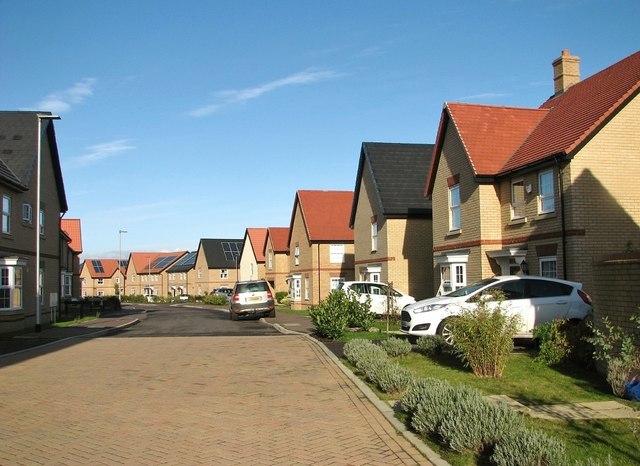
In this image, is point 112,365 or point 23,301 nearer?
point 112,365

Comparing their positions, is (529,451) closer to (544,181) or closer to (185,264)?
(544,181)

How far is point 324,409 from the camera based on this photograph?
8.38 meters

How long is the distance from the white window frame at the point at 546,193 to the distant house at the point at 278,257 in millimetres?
34928

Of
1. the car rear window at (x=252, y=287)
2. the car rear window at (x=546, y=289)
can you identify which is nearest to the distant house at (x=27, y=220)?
the car rear window at (x=252, y=287)

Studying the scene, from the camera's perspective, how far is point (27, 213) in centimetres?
2580

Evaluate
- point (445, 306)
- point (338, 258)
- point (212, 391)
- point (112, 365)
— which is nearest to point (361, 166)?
point (338, 258)

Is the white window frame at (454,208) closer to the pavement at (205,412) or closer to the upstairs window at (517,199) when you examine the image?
the upstairs window at (517,199)

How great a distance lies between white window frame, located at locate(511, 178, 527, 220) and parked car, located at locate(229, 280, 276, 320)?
43.2 feet

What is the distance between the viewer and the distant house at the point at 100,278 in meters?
116

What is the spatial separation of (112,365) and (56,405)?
A: 4259mm

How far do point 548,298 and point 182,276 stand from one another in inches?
3496

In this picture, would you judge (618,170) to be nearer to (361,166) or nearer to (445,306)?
(445,306)

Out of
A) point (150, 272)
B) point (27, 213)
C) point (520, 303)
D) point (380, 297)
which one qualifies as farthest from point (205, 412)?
point (150, 272)

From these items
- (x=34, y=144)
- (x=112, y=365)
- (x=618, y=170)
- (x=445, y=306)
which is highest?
(x=34, y=144)
